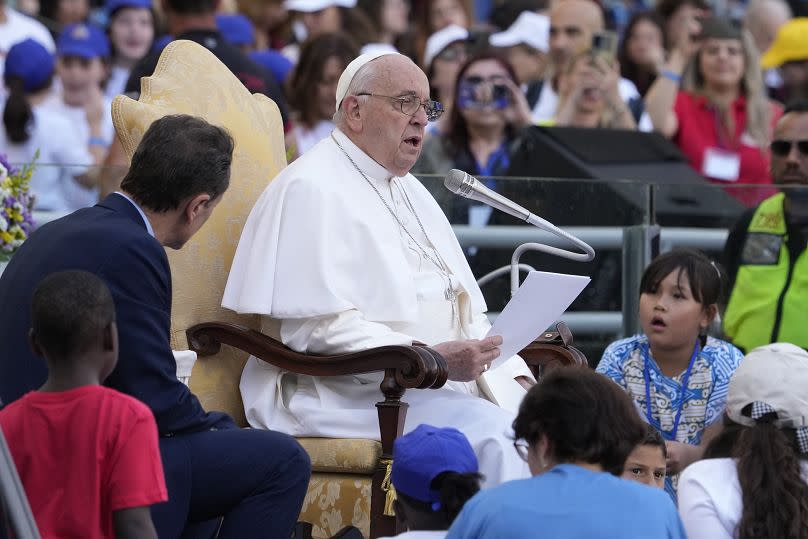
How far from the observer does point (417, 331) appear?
545 centimetres

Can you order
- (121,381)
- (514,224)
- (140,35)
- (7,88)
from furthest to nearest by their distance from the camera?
(140,35) → (7,88) → (514,224) → (121,381)

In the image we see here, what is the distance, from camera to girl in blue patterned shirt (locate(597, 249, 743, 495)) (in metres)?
5.68

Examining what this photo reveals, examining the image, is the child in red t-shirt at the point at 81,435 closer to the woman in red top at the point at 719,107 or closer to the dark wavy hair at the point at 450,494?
the dark wavy hair at the point at 450,494

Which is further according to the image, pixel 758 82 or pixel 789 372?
pixel 758 82

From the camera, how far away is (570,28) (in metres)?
9.54

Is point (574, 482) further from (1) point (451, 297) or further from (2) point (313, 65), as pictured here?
(2) point (313, 65)

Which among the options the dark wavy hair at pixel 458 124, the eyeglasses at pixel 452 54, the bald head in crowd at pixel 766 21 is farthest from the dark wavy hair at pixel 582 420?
the bald head in crowd at pixel 766 21

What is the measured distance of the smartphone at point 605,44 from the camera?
8797 millimetres

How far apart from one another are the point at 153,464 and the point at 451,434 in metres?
0.72

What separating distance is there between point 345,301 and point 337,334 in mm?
138

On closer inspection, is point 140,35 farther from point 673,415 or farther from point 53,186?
point 673,415

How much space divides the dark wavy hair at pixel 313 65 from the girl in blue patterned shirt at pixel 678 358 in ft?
9.82

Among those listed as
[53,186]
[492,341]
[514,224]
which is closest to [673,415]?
[492,341]

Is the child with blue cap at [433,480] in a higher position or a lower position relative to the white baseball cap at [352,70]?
lower
